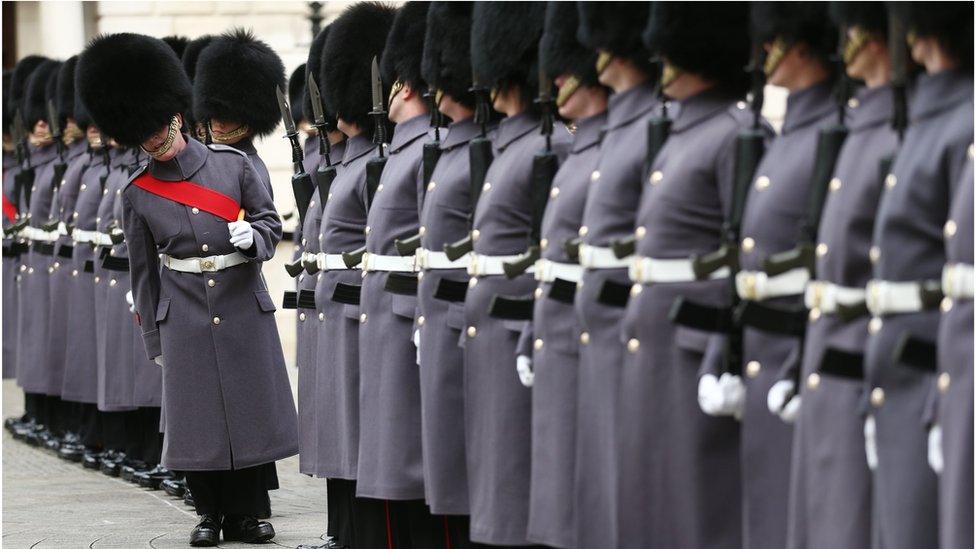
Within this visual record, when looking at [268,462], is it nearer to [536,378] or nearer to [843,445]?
[536,378]

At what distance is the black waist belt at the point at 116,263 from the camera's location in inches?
377

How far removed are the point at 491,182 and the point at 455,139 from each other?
48 centimetres

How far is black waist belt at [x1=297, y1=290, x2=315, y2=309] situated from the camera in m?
7.27

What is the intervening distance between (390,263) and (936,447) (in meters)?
2.91

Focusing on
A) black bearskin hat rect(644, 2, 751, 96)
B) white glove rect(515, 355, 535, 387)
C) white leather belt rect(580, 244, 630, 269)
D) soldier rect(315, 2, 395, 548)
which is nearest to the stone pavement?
soldier rect(315, 2, 395, 548)

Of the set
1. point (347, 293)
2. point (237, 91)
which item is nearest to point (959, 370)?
point (347, 293)

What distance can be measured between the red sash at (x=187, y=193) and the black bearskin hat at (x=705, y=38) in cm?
292

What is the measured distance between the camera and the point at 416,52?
6.54 meters

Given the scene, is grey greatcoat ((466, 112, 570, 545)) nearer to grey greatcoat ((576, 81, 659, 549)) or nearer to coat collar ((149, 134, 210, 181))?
grey greatcoat ((576, 81, 659, 549))

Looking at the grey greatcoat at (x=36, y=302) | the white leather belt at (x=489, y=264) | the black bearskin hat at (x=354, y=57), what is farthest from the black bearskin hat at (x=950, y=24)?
the grey greatcoat at (x=36, y=302)

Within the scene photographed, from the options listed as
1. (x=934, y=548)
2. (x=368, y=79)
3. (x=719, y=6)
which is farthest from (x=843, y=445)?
(x=368, y=79)

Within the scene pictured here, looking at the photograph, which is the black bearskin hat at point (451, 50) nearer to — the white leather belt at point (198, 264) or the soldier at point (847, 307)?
the white leather belt at point (198, 264)

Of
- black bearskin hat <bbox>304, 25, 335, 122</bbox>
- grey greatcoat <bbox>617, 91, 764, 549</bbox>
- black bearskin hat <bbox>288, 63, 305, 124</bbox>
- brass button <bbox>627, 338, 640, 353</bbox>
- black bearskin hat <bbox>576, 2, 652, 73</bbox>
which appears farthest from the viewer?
black bearskin hat <bbox>288, 63, 305, 124</bbox>

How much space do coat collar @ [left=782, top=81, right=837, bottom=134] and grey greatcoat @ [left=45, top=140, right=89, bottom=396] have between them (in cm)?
716
